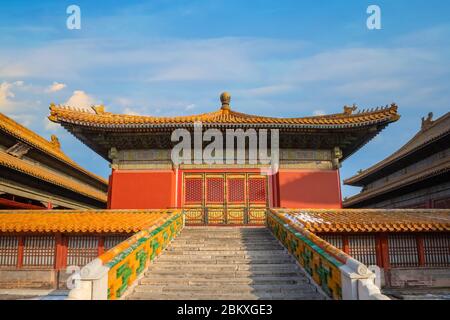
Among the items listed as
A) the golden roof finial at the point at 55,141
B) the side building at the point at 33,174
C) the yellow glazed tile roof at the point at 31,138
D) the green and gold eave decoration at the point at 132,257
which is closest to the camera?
the green and gold eave decoration at the point at 132,257

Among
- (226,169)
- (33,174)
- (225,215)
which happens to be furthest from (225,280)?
(33,174)

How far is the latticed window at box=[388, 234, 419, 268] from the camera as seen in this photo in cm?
944

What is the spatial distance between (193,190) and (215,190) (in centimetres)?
82

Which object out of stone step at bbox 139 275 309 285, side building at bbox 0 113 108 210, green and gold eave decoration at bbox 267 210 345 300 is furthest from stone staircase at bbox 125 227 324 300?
side building at bbox 0 113 108 210

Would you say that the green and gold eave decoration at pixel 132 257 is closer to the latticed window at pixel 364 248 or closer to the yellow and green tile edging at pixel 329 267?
the yellow and green tile edging at pixel 329 267

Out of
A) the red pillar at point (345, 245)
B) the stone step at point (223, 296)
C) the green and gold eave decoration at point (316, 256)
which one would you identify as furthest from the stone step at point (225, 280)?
the red pillar at point (345, 245)

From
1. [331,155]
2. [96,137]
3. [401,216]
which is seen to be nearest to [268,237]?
[401,216]

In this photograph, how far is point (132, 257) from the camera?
6.61 metres

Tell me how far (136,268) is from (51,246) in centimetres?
422

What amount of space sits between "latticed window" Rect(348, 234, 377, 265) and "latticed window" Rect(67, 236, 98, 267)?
6777 millimetres

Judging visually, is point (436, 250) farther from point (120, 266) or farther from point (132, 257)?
point (120, 266)

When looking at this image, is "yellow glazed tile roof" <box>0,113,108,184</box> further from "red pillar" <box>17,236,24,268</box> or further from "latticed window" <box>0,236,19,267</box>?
"red pillar" <box>17,236,24,268</box>

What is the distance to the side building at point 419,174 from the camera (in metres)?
16.7
